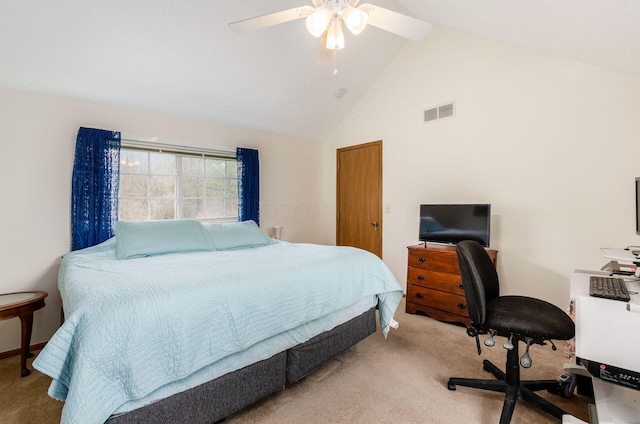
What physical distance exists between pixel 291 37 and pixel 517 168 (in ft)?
8.14

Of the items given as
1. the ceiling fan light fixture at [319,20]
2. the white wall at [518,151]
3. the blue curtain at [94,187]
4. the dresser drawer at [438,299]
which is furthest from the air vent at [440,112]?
the blue curtain at [94,187]

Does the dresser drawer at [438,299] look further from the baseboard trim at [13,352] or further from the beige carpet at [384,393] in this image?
the baseboard trim at [13,352]

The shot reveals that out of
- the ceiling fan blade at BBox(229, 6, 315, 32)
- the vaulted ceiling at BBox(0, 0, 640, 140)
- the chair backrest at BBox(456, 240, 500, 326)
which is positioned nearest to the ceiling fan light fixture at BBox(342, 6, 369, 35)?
the ceiling fan blade at BBox(229, 6, 315, 32)

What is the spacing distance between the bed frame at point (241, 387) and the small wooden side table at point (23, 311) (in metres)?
1.52

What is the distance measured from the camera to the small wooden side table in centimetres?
202

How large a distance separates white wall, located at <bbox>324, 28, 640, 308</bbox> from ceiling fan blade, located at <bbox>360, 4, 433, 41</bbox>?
1571 millimetres

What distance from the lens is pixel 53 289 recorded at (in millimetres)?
2604

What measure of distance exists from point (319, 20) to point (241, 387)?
205 cm

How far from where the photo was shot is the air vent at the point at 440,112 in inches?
130

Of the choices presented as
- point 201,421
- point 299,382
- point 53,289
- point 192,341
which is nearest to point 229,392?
point 201,421

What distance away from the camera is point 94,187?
2744mm

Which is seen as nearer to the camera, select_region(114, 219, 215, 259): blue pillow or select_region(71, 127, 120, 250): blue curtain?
select_region(114, 219, 215, 259): blue pillow

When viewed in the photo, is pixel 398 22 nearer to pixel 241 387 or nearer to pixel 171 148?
pixel 241 387

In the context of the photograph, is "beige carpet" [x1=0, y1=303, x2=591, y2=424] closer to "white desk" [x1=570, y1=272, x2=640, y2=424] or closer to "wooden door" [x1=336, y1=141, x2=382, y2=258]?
"white desk" [x1=570, y1=272, x2=640, y2=424]
